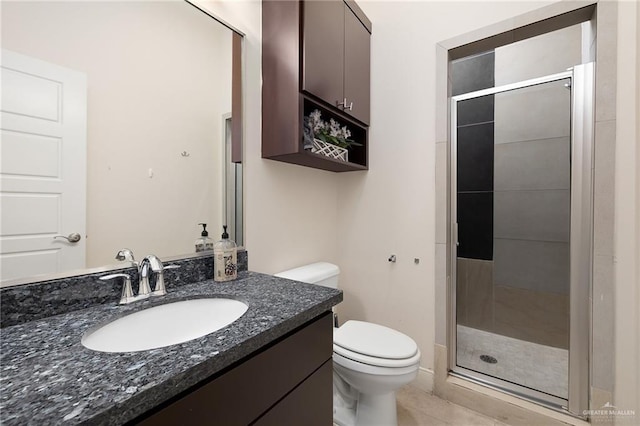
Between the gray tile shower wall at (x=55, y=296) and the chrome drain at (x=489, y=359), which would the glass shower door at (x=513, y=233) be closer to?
the chrome drain at (x=489, y=359)

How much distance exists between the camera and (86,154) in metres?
0.87

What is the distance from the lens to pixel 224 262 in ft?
3.75

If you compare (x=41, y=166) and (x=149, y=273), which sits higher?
(x=41, y=166)

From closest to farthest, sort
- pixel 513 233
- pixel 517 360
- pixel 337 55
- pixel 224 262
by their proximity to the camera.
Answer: pixel 224 262, pixel 337 55, pixel 517 360, pixel 513 233

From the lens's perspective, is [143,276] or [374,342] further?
[374,342]

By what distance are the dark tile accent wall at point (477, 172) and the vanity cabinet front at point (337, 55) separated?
933mm

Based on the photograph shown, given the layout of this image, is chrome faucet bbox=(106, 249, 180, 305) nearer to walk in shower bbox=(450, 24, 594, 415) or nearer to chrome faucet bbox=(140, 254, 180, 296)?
chrome faucet bbox=(140, 254, 180, 296)

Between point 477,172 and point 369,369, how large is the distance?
1757 millimetres

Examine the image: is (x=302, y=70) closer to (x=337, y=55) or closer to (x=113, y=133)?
(x=337, y=55)

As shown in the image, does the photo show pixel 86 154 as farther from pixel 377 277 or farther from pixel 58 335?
pixel 377 277

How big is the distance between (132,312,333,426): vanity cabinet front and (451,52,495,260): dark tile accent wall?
1.72 meters

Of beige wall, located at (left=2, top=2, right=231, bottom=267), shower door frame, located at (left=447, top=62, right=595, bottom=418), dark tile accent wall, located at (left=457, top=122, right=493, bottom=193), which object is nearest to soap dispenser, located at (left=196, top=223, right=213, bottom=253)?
beige wall, located at (left=2, top=2, right=231, bottom=267)

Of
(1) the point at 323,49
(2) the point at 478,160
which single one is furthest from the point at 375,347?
(2) the point at 478,160

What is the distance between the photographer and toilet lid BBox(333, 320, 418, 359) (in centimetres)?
124
